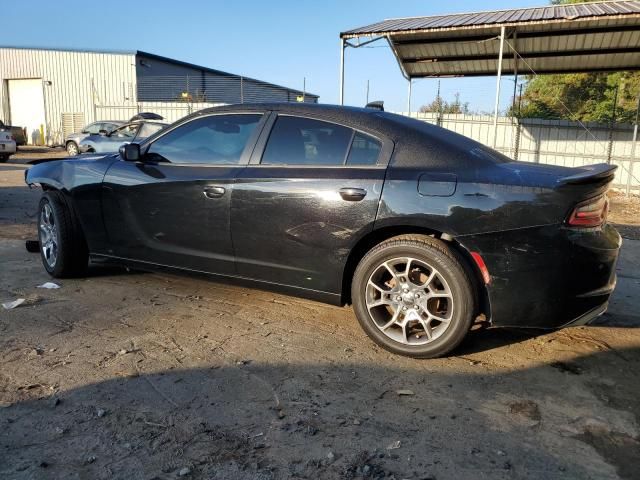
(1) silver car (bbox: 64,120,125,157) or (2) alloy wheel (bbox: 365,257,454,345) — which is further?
(1) silver car (bbox: 64,120,125,157)

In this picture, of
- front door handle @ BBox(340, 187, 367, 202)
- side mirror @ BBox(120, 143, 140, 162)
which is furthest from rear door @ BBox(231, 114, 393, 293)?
side mirror @ BBox(120, 143, 140, 162)

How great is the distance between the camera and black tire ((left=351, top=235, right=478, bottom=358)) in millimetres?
3178

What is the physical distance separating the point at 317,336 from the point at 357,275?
22.8 inches

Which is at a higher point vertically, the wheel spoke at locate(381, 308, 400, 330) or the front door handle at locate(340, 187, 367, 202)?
the front door handle at locate(340, 187, 367, 202)

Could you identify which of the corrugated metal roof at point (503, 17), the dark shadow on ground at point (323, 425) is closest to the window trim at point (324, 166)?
the dark shadow on ground at point (323, 425)

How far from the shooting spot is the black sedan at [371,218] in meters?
3.09

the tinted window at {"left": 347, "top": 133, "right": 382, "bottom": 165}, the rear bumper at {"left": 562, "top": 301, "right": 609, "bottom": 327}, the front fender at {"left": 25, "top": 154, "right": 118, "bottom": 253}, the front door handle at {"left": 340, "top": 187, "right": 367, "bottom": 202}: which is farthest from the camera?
the front fender at {"left": 25, "top": 154, "right": 118, "bottom": 253}

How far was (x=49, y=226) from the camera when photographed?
16.2 feet

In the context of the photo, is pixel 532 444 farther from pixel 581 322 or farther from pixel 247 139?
pixel 247 139

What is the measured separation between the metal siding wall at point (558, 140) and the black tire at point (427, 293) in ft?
40.1

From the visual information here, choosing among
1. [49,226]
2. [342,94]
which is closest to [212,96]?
[342,94]

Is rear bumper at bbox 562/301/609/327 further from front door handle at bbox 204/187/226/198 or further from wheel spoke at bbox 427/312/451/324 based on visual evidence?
front door handle at bbox 204/187/226/198

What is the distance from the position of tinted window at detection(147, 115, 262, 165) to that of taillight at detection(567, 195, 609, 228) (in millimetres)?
2301

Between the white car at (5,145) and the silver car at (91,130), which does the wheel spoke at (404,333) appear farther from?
the white car at (5,145)
